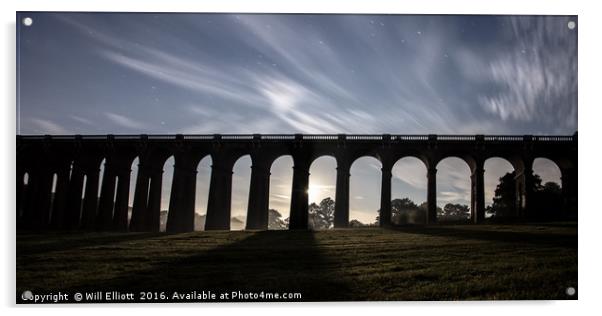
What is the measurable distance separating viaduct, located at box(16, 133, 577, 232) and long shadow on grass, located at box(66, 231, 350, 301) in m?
10.8

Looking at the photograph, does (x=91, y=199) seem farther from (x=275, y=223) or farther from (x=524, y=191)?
(x=524, y=191)

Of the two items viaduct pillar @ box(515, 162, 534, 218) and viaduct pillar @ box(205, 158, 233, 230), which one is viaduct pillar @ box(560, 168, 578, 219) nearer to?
viaduct pillar @ box(515, 162, 534, 218)

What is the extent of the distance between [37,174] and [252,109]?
525 inches

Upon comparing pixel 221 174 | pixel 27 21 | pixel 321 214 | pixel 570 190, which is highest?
pixel 27 21

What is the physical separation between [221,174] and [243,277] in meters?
19.2

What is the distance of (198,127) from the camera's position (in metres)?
16.7

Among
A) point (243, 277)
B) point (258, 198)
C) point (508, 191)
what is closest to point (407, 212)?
point (508, 191)

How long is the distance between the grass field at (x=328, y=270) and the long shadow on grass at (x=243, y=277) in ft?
0.09

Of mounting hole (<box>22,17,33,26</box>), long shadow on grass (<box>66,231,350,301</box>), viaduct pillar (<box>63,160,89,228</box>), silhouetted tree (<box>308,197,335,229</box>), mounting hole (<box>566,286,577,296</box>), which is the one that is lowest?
silhouetted tree (<box>308,197,335,229</box>)

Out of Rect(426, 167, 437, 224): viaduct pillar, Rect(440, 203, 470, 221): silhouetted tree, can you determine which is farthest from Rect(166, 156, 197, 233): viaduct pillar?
Rect(440, 203, 470, 221): silhouetted tree

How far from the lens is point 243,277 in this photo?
40.0ft

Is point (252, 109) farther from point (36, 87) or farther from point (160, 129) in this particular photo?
point (36, 87)

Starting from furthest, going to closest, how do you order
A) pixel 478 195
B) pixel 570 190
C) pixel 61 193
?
pixel 478 195 → pixel 61 193 → pixel 570 190

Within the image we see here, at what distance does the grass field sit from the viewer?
1123cm
